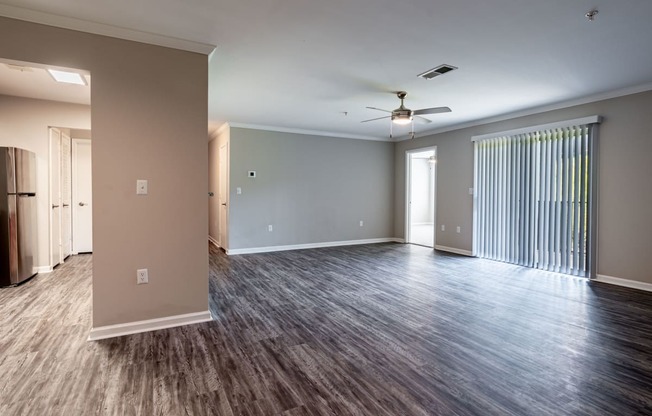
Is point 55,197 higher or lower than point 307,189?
lower

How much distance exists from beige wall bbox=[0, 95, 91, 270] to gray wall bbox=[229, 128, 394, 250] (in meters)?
2.48

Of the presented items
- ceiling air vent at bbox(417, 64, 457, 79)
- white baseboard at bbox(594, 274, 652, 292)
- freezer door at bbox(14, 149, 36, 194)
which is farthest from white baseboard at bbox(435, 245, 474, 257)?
freezer door at bbox(14, 149, 36, 194)

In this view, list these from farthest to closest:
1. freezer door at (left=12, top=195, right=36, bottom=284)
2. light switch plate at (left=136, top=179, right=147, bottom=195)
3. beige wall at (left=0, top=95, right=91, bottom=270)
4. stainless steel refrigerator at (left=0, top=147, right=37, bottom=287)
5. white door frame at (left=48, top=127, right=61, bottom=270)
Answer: white door frame at (left=48, top=127, right=61, bottom=270) < beige wall at (left=0, top=95, right=91, bottom=270) < freezer door at (left=12, top=195, right=36, bottom=284) < stainless steel refrigerator at (left=0, top=147, right=37, bottom=287) < light switch plate at (left=136, top=179, right=147, bottom=195)

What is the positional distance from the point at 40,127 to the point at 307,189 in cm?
448

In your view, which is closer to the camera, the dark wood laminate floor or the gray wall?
the dark wood laminate floor

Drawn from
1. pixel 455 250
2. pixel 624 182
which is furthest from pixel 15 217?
pixel 624 182

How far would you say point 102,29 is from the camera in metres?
2.59

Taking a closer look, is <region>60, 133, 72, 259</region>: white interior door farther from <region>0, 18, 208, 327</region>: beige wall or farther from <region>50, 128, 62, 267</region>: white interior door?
<region>0, 18, 208, 327</region>: beige wall

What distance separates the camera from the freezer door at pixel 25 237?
4109 mm

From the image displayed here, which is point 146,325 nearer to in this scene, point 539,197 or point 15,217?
point 15,217

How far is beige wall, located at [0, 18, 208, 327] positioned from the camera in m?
2.60

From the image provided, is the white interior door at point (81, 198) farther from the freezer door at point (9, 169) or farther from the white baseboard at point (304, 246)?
the white baseboard at point (304, 246)

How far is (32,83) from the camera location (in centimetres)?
394

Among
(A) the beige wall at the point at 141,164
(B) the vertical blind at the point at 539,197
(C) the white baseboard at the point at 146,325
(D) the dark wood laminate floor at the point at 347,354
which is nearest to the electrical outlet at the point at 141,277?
(A) the beige wall at the point at 141,164
